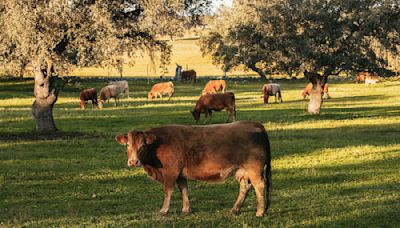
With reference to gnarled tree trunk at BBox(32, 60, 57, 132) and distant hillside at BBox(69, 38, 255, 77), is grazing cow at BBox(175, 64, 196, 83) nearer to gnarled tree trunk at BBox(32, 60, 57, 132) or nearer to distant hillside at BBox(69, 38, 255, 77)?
distant hillside at BBox(69, 38, 255, 77)

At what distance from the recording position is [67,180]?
18172 mm

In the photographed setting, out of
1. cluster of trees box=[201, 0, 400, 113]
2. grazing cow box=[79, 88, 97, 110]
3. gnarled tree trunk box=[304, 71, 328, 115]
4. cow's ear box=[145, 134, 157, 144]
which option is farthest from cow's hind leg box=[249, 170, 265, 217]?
grazing cow box=[79, 88, 97, 110]

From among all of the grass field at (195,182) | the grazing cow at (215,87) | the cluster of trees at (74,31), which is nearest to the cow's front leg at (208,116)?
the grass field at (195,182)

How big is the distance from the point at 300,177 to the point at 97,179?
5.60 metres

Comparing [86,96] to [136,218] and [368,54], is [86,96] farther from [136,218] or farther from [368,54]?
[136,218]

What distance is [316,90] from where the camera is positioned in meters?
41.4

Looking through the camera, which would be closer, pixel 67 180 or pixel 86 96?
pixel 67 180

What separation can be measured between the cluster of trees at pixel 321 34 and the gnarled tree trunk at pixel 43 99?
14.4 m

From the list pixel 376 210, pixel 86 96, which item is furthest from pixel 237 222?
pixel 86 96

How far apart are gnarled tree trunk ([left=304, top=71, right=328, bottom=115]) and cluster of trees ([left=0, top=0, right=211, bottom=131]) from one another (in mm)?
13942

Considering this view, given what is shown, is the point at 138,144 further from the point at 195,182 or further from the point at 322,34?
the point at 322,34

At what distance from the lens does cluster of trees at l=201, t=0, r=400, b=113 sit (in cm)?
3822

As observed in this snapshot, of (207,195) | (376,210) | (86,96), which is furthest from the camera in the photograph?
(86,96)

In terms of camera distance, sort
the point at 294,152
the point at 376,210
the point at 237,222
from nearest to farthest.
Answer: the point at 237,222, the point at 376,210, the point at 294,152
